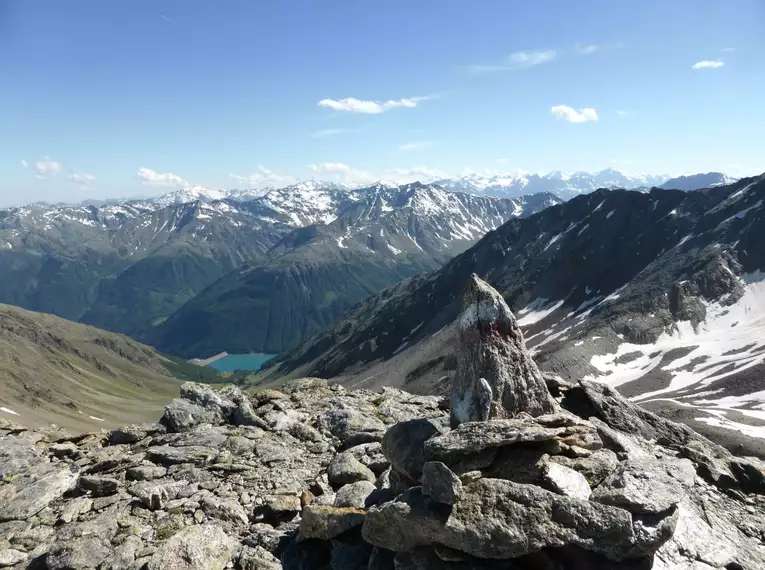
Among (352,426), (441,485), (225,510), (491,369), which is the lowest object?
(352,426)

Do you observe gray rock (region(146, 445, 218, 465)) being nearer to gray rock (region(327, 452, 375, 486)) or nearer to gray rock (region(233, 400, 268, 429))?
gray rock (region(233, 400, 268, 429))

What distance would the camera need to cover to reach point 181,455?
66.2 feet

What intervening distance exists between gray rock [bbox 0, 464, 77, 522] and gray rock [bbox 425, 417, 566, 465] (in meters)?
14.0

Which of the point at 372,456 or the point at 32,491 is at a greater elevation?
the point at 32,491

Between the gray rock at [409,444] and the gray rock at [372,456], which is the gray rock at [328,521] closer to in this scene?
the gray rock at [409,444]

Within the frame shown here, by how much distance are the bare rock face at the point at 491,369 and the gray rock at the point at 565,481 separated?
135 inches

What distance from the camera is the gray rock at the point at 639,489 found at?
36.9ft

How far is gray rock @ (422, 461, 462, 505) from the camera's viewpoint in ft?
37.0

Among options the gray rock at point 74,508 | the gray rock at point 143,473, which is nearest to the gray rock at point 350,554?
the gray rock at point 143,473

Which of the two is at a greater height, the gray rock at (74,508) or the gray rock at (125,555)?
the gray rock at (74,508)

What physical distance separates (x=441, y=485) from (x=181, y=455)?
44.6 ft

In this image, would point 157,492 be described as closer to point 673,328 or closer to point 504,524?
point 504,524

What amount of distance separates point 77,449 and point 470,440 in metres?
20.3

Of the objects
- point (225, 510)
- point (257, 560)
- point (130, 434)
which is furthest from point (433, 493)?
point (130, 434)
